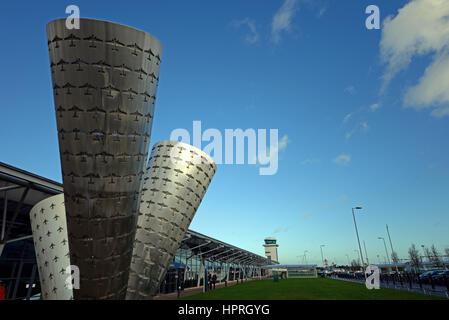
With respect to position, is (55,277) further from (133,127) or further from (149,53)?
(149,53)

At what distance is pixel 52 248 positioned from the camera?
9430 millimetres

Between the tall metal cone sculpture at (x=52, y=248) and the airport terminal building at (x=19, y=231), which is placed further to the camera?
the airport terminal building at (x=19, y=231)

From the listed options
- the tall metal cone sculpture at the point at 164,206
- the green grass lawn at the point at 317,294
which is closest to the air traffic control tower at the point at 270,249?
the green grass lawn at the point at 317,294

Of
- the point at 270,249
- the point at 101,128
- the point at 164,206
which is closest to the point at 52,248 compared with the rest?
the point at 164,206

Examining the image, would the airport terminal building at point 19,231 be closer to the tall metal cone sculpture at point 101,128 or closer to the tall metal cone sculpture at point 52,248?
the tall metal cone sculpture at point 52,248

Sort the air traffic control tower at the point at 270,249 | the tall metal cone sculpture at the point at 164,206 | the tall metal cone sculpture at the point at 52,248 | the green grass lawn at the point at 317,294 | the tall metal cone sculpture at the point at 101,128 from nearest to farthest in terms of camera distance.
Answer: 1. the tall metal cone sculpture at the point at 101,128
2. the tall metal cone sculpture at the point at 164,206
3. the tall metal cone sculpture at the point at 52,248
4. the green grass lawn at the point at 317,294
5. the air traffic control tower at the point at 270,249

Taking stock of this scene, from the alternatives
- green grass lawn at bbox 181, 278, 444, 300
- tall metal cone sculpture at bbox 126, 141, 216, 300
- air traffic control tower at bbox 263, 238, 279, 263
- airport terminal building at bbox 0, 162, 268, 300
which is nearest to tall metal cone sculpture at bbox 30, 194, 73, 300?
tall metal cone sculpture at bbox 126, 141, 216, 300

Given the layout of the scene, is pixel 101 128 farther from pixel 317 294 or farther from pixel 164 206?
pixel 317 294

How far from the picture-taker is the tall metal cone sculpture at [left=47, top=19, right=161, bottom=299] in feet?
14.0

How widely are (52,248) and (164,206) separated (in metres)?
4.06

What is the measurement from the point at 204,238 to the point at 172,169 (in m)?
25.8

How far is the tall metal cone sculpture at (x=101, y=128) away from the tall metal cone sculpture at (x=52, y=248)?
442cm

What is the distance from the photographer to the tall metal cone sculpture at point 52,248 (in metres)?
8.62

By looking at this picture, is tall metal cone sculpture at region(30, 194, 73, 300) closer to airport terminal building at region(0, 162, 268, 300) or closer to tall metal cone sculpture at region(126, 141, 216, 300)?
tall metal cone sculpture at region(126, 141, 216, 300)
